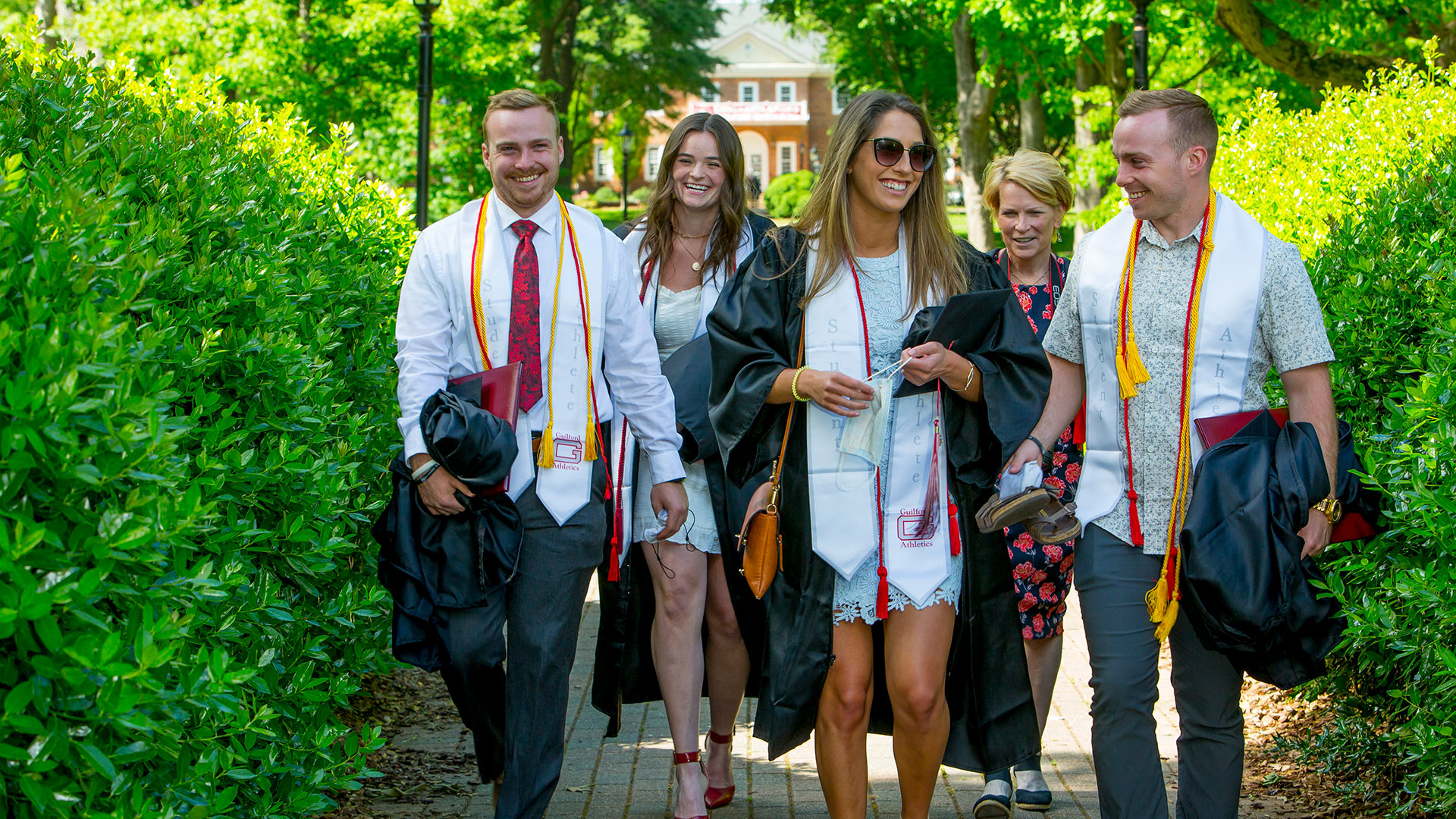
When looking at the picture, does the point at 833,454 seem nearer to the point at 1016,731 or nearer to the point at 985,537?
the point at 985,537

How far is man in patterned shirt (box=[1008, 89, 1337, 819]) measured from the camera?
3.82 metres

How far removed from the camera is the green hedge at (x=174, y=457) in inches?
86.4

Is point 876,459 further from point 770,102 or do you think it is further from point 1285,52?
point 770,102

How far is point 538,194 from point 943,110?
38625 millimetres

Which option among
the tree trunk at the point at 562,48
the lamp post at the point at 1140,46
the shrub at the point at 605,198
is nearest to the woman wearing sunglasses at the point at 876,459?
the lamp post at the point at 1140,46

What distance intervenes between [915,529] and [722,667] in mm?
1337

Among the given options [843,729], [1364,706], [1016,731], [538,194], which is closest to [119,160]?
[538,194]

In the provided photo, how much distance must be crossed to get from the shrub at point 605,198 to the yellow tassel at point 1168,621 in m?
68.4

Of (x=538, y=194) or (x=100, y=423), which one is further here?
(x=538, y=194)

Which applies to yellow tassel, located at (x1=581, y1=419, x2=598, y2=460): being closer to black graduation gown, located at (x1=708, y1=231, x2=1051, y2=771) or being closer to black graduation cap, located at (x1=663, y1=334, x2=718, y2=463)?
black graduation gown, located at (x1=708, y1=231, x2=1051, y2=771)

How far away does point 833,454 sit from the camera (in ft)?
13.6

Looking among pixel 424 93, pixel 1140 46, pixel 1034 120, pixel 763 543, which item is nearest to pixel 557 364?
pixel 763 543

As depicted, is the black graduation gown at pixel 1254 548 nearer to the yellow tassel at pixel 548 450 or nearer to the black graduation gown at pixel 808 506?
the black graduation gown at pixel 808 506

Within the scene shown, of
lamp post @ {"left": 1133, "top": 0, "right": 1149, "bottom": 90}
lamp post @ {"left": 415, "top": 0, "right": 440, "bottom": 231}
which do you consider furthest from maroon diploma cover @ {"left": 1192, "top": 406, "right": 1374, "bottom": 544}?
lamp post @ {"left": 415, "top": 0, "right": 440, "bottom": 231}
